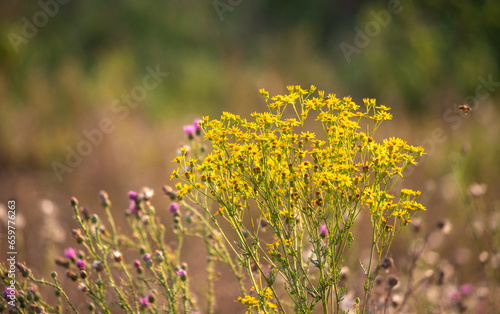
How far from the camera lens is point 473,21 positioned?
8.59 meters

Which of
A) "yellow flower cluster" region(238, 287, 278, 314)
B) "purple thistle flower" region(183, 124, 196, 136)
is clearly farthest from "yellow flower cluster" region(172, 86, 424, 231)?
"purple thistle flower" region(183, 124, 196, 136)

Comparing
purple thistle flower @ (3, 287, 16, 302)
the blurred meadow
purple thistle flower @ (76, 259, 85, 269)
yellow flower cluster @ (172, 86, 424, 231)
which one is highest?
the blurred meadow

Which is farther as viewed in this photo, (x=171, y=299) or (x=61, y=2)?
(x=61, y=2)

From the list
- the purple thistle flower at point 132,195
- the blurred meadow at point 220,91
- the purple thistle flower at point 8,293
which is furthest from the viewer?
the blurred meadow at point 220,91

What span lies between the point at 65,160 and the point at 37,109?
3.12 ft

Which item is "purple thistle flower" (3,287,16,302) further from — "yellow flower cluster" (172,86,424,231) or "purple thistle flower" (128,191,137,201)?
"yellow flower cluster" (172,86,424,231)

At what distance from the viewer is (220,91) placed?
7.68 metres

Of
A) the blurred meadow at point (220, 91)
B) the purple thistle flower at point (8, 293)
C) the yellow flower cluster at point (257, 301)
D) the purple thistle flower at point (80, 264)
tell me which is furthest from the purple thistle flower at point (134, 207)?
the yellow flower cluster at point (257, 301)

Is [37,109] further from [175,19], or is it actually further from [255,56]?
[175,19]

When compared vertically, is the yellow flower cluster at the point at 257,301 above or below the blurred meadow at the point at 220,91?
below

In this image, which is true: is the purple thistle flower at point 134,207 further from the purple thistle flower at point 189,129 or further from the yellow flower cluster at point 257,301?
the yellow flower cluster at point 257,301

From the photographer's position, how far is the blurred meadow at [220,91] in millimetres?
3994

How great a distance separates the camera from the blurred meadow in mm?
3994

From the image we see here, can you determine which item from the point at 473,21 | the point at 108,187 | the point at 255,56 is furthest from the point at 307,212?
the point at 255,56
